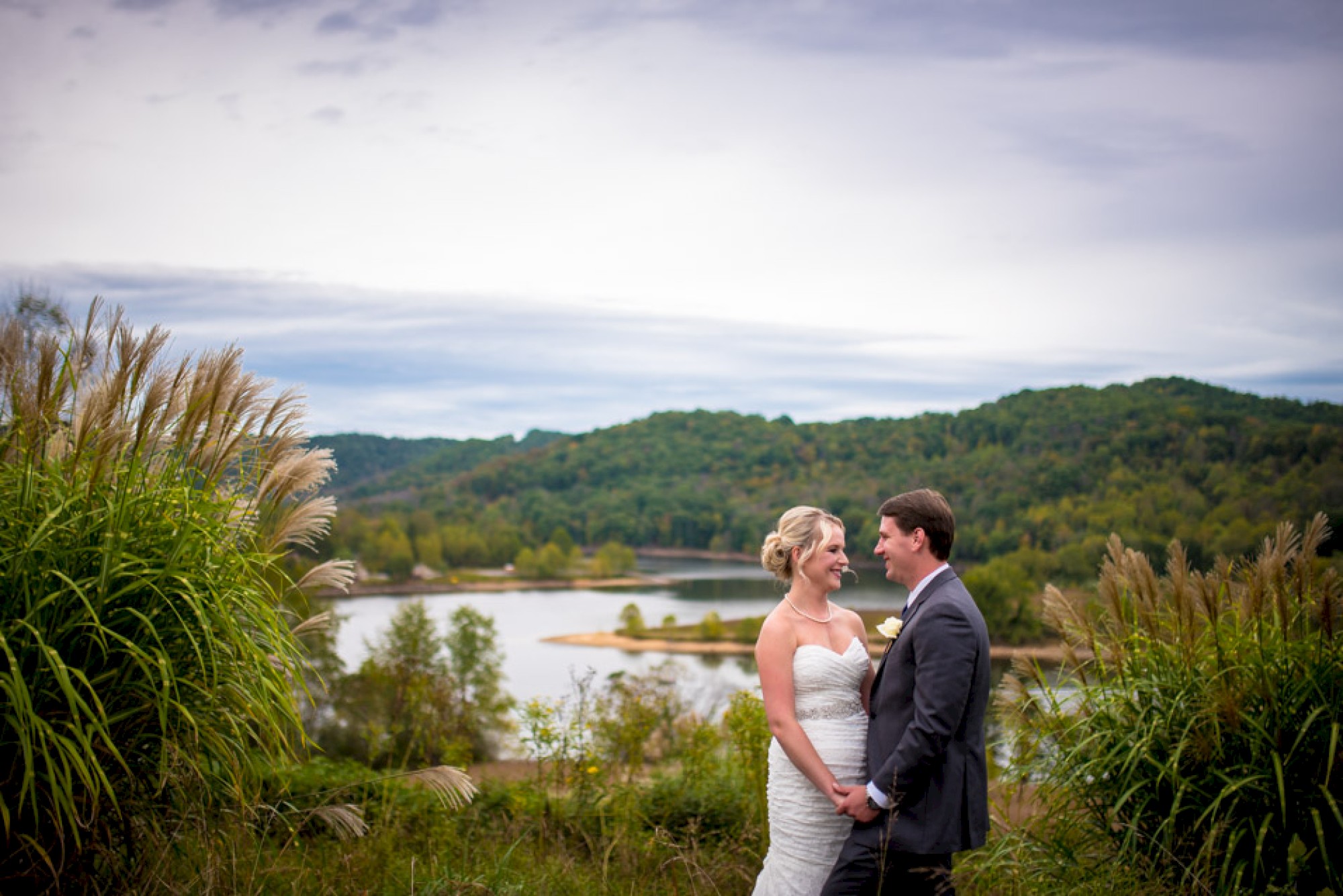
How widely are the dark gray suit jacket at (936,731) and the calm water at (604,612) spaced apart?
1367 centimetres

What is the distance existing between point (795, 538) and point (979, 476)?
1547 inches

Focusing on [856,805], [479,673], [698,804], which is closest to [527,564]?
[479,673]

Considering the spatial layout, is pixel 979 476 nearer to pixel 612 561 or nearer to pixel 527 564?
pixel 612 561

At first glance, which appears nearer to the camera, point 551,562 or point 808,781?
point 808,781

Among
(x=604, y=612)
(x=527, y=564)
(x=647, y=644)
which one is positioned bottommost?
(x=604, y=612)

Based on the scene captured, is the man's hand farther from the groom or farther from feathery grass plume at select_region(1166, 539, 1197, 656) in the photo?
feathery grass plume at select_region(1166, 539, 1197, 656)

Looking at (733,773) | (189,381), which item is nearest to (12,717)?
(189,381)

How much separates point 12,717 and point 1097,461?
137 feet

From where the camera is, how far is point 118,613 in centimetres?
243

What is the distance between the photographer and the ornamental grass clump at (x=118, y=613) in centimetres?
229

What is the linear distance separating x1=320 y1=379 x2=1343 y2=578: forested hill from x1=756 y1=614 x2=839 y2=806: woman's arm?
549 cm

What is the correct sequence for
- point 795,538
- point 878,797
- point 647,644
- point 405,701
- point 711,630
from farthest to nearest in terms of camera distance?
point 647,644
point 711,630
point 405,701
point 795,538
point 878,797

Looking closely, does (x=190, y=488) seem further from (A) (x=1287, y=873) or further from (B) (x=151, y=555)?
(A) (x=1287, y=873)

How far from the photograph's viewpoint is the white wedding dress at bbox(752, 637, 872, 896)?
9.33 ft
